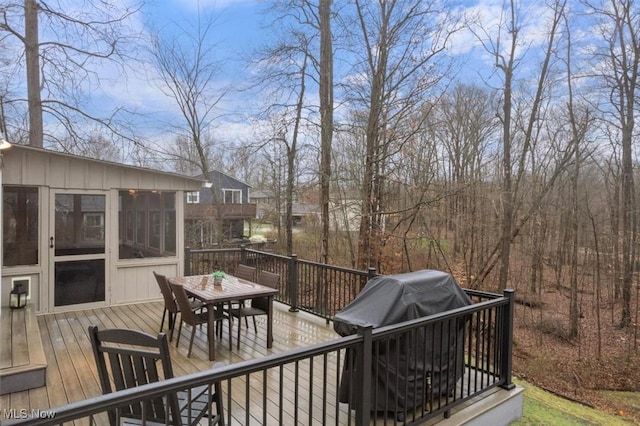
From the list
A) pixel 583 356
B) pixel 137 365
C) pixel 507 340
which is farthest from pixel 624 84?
pixel 137 365

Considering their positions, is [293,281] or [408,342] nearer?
[408,342]

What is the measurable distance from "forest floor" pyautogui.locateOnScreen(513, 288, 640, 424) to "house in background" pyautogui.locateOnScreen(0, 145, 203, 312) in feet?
23.9

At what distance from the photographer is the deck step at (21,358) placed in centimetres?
311

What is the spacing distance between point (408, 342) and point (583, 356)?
29.4ft

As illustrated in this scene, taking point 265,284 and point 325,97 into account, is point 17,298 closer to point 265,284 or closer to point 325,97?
point 265,284

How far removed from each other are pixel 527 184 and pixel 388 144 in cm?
521

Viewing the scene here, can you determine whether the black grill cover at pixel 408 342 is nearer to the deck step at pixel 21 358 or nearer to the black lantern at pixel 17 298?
the deck step at pixel 21 358

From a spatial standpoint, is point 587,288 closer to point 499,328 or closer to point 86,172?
point 499,328

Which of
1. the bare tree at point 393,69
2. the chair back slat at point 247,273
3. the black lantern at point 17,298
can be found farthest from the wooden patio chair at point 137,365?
the bare tree at point 393,69

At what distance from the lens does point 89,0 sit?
30.0 feet

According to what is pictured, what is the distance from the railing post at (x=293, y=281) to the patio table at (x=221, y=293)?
1.04 m

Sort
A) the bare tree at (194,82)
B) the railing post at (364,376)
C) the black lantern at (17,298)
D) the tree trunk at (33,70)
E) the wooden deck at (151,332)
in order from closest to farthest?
the railing post at (364,376) → the wooden deck at (151,332) → the black lantern at (17,298) → the tree trunk at (33,70) → the bare tree at (194,82)

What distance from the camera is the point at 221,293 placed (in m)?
4.24

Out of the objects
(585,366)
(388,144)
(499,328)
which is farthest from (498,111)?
(499,328)
